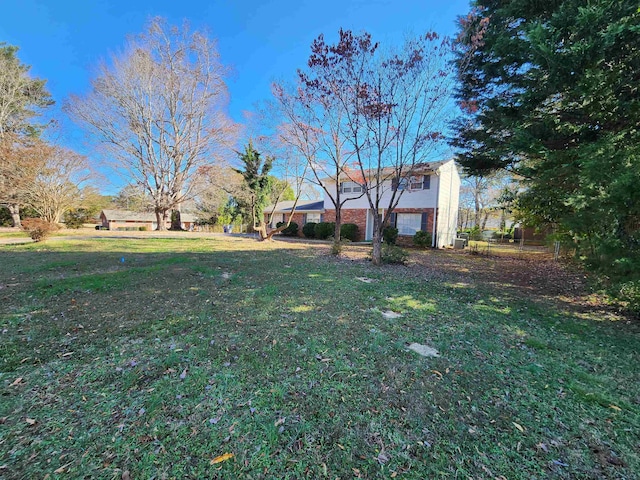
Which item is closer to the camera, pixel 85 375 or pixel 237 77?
pixel 85 375

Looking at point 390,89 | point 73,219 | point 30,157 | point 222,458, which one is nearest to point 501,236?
point 390,89

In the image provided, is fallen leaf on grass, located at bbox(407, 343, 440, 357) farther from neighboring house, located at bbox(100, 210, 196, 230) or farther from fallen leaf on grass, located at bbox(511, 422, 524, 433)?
neighboring house, located at bbox(100, 210, 196, 230)

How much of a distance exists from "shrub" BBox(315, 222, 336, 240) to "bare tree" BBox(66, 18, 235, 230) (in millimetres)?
10018

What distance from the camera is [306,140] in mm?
12273

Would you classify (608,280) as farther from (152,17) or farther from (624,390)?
(152,17)

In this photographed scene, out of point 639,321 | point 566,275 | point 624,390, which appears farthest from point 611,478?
point 566,275

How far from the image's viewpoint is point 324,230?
1942 cm

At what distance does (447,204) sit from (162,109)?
21.8 metres

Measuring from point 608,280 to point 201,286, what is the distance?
23.4ft

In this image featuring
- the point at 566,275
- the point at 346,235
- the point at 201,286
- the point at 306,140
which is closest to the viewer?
the point at 201,286

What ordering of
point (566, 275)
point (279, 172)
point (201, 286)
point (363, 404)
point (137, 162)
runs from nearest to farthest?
point (363, 404) < point (201, 286) < point (566, 275) < point (279, 172) < point (137, 162)

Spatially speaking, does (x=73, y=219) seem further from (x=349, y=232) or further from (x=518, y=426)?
(x=518, y=426)

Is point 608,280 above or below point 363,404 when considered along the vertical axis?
above

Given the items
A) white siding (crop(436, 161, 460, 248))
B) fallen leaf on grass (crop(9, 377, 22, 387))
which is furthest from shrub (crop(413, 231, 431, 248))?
fallen leaf on grass (crop(9, 377, 22, 387))
